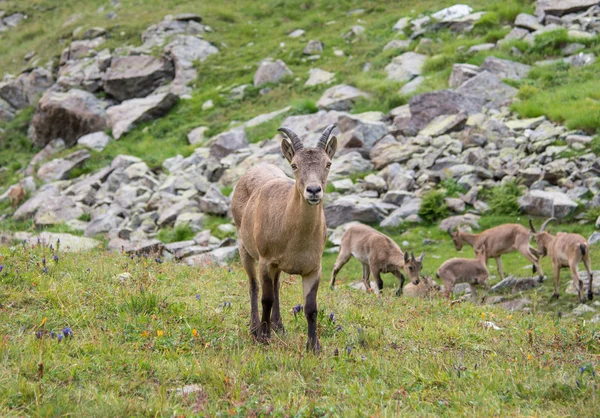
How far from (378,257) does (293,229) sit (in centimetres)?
806

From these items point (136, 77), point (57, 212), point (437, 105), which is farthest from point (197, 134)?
point (437, 105)

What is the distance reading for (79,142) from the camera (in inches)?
1260

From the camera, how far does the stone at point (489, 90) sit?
2392 cm

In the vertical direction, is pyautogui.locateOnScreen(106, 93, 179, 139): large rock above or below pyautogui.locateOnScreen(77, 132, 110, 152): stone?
above

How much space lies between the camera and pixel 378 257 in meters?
15.4

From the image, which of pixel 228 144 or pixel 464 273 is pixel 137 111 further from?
pixel 464 273

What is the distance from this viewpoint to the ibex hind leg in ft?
27.1

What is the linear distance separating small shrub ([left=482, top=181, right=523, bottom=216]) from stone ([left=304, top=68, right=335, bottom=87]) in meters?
Result: 13.4

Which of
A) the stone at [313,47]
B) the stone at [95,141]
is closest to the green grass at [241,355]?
the stone at [95,141]

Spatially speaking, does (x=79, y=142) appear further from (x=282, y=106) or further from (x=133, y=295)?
→ (x=133, y=295)

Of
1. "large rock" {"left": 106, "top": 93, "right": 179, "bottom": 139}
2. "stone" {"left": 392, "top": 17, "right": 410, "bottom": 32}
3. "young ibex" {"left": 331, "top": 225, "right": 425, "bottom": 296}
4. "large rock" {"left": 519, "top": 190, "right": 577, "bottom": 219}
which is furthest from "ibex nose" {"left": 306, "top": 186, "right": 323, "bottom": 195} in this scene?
"stone" {"left": 392, "top": 17, "right": 410, "bottom": 32}

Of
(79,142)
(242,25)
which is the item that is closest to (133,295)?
(79,142)

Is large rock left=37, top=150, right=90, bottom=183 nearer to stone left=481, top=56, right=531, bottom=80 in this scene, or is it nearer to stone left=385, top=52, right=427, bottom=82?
stone left=385, top=52, right=427, bottom=82

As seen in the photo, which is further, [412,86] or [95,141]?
[95,141]
